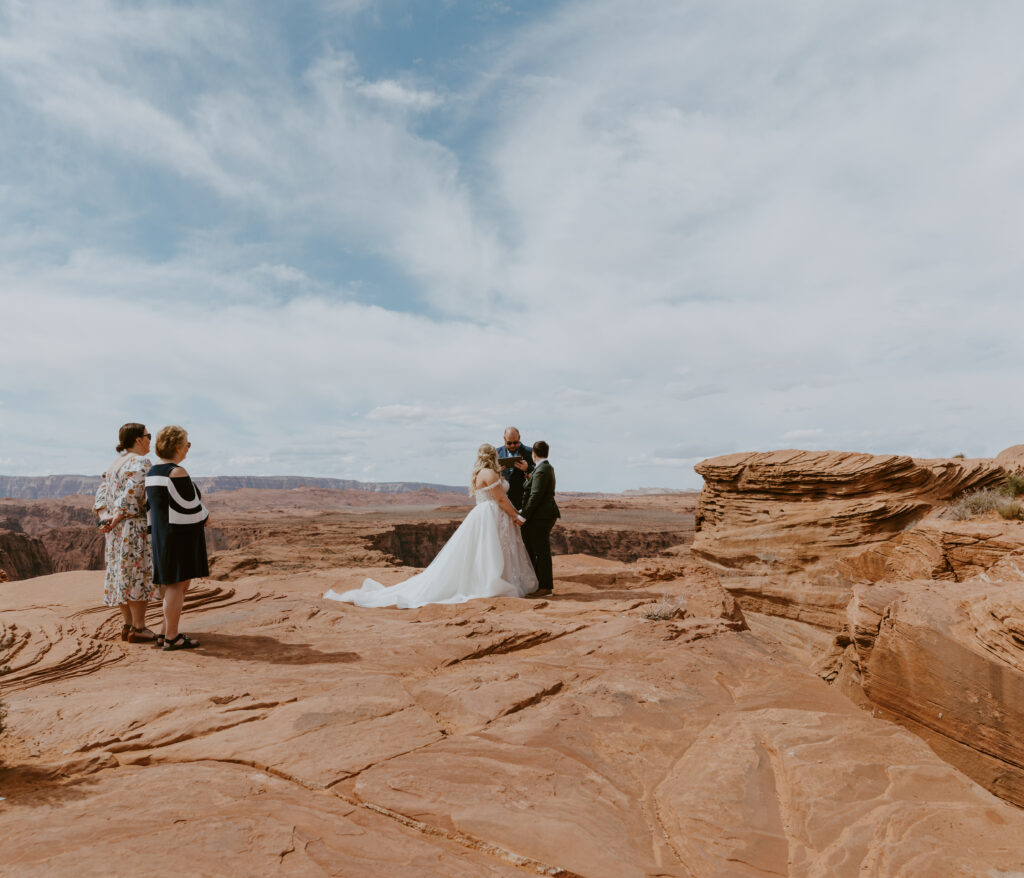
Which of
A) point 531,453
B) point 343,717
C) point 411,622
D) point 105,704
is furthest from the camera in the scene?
point 531,453

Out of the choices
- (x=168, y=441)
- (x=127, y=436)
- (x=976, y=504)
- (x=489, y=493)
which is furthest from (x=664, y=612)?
(x=976, y=504)

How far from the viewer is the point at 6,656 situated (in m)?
5.15

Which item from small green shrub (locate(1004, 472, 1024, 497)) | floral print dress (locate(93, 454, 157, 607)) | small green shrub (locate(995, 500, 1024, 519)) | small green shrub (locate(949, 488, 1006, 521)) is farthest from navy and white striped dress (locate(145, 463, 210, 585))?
small green shrub (locate(1004, 472, 1024, 497))

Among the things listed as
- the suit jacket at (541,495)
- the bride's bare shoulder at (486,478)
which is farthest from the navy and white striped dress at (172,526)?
the suit jacket at (541,495)

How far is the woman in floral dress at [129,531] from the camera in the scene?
18.1 feet

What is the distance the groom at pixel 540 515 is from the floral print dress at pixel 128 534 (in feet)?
14.8

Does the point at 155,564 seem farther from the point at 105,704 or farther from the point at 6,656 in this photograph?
the point at 105,704

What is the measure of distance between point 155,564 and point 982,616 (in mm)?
6549

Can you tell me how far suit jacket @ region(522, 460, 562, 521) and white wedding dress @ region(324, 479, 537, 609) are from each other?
0.39 m

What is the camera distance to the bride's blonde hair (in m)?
7.97

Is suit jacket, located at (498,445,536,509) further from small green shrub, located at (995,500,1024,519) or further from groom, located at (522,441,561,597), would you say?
small green shrub, located at (995,500,1024,519)

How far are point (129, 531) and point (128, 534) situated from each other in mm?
28

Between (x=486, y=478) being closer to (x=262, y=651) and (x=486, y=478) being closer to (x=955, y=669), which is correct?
(x=262, y=651)

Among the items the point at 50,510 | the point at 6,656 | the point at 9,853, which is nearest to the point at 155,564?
the point at 6,656
